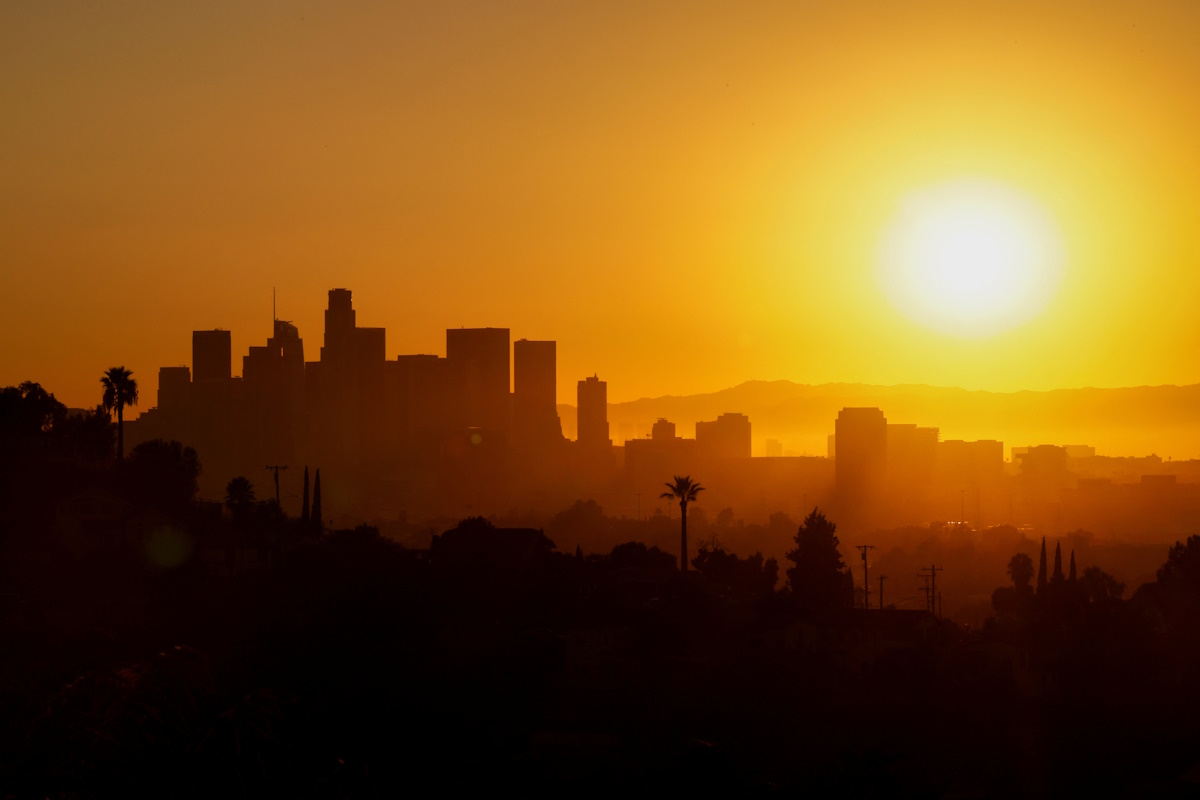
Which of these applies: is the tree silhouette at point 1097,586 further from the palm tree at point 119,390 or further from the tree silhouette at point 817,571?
the palm tree at point 119,390

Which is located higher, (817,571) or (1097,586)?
(817,571)

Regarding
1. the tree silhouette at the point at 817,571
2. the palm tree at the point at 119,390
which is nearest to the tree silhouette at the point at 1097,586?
the tree silhouette at the point at 817,571

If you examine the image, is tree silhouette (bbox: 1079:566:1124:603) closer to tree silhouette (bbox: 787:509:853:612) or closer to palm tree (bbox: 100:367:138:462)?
tree silhouette (bbox: 787:509:853:612)

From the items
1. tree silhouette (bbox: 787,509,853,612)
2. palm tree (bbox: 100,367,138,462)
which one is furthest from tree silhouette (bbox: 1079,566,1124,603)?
palm tree (bbox: 100,367,138,462)

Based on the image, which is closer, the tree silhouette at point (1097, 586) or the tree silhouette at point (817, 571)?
the tree silhouette at point (817, 571)

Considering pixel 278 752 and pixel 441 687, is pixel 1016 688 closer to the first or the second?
pixel 441 687

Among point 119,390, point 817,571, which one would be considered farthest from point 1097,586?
point 119,390

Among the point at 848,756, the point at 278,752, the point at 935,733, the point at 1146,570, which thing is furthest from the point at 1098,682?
the point at 1146,570

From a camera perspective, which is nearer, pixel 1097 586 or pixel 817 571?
pixel 817 571

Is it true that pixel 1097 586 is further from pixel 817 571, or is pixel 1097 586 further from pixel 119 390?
pixel 119 390
